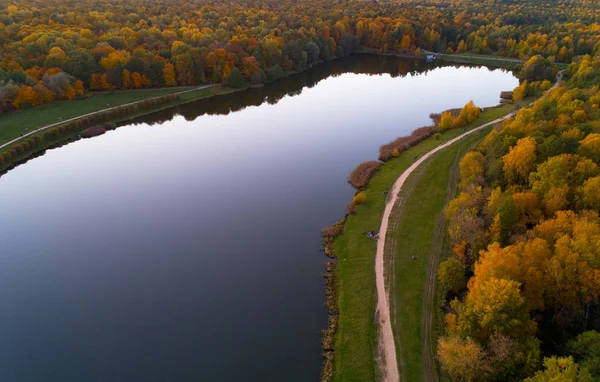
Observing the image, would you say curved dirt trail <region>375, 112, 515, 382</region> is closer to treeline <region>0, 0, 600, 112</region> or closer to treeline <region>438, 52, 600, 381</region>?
treeline <region>438, 52, 600, 381</region>

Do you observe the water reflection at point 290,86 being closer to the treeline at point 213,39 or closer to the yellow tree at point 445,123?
the treeline at point 213,39

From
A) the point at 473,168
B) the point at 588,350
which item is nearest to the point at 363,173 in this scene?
the point at 473,168

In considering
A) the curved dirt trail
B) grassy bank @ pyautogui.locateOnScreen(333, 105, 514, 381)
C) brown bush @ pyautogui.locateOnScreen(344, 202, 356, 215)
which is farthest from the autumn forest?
brown bush @ pyautogui.locateOnScreen(344, 202, 356, 215)

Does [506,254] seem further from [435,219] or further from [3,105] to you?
[3,105]

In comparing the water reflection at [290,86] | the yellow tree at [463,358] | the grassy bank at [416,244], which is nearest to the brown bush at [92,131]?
the water reflection at [290,86]

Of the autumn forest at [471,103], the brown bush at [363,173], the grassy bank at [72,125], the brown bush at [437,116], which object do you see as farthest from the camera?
the brown bush at [437,116]

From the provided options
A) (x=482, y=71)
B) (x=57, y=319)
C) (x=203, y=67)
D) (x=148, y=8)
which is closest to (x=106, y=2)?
(x=148, y=8)
